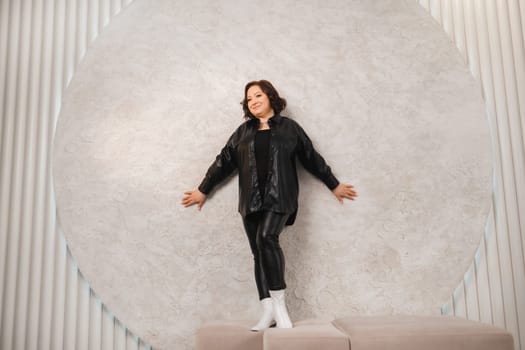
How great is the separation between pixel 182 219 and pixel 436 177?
1.68 meters

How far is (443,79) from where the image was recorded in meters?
3.00

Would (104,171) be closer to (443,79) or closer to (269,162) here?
(269,162)

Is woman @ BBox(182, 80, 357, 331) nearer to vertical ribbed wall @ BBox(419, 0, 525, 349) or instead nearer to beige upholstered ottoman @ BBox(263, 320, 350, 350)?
beige upholstered ottoman @ BBox(263, 320, 350, 350)

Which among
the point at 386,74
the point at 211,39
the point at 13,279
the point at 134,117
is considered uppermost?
the point at 211,39

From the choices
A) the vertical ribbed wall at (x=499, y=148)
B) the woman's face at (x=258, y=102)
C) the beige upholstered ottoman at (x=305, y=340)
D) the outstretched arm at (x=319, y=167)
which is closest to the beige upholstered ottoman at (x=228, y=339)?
the beige upholstered ottoman at (x=305, y=340)

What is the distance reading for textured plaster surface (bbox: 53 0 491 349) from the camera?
2.82 metres

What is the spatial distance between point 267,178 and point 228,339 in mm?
906

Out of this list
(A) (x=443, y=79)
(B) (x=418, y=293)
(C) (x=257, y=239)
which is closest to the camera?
(C) (x=257, y=239)

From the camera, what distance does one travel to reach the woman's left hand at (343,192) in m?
2.85

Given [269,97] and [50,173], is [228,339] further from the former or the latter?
[50,173]

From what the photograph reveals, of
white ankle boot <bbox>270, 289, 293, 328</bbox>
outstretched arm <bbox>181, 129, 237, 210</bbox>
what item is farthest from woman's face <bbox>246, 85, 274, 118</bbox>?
white ankle boot <bbox>270, 289, 293, 328</bbox>

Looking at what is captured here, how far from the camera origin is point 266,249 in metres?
2.48

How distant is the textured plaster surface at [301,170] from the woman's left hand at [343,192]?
48 millimetres

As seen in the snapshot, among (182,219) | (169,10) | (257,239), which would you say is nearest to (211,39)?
(169,10)
